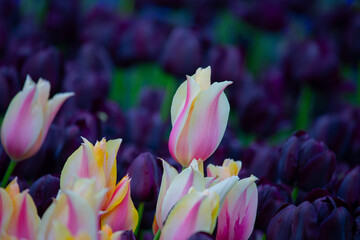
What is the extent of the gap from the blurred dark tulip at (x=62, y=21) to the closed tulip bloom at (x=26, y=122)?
910 millimetres

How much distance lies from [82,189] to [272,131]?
100cm

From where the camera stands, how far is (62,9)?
5.16 feet

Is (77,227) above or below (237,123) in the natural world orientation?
above

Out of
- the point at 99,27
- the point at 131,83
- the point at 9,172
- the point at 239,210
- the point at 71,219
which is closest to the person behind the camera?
the point at 71,219

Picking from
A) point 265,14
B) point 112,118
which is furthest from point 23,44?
point 265,14

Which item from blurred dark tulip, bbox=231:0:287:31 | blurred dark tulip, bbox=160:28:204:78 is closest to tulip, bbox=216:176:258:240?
blurred dark tulip, bbox=160:28:204:78

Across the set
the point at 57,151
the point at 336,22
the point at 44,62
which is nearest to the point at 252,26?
the point at 336,22

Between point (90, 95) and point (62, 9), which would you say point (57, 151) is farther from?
point (62, 9)

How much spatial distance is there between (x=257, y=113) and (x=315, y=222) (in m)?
0.84

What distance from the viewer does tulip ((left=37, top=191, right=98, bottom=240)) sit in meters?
0.43

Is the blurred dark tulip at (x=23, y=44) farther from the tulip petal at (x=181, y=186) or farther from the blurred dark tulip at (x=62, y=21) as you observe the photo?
the tulip petal at (x=181, y=186)

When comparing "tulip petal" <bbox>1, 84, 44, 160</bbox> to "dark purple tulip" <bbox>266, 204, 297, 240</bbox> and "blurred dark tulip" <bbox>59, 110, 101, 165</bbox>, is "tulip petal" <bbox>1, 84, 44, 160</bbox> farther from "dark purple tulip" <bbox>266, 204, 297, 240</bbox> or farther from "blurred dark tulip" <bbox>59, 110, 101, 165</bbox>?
"dark purple tulip" <bbox>266, 204, 297, 240</bbox>

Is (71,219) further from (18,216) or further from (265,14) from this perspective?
(265,14)

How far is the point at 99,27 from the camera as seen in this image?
153 centimetres
